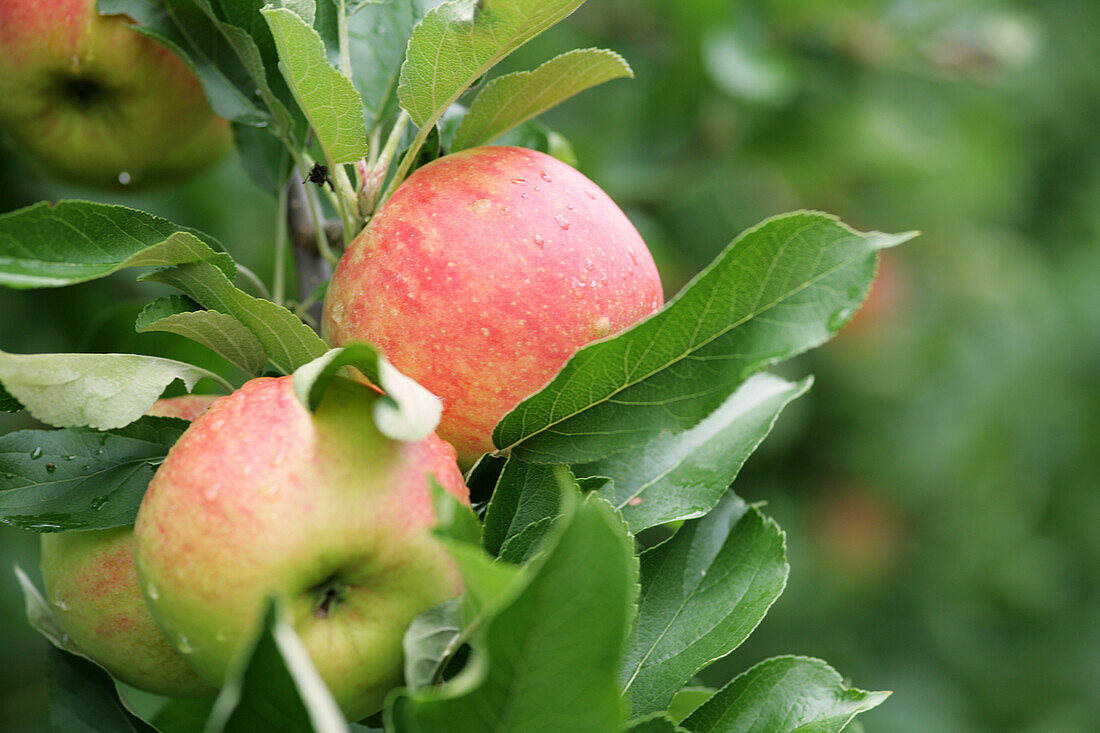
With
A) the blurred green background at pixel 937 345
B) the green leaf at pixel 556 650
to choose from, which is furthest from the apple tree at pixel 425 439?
the blurred green background at pixel 937 345

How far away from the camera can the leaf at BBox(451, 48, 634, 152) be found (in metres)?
0.73

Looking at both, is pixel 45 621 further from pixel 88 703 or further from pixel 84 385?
pixel 84 385

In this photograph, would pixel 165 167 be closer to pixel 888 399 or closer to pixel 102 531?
pixel 102 531

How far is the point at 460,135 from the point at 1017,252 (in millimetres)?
2511

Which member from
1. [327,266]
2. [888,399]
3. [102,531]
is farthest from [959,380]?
[102,531]

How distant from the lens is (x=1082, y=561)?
2.82 meters

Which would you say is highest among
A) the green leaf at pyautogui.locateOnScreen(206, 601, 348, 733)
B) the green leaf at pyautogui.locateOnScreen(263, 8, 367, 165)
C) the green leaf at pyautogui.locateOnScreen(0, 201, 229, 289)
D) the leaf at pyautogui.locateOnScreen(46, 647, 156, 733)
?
the green leaf at pyautogui.locateOnScreen(263, 8, 367, 165)

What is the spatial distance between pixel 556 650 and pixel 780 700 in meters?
0.29

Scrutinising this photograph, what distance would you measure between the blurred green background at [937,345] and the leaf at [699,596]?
4.38 feet

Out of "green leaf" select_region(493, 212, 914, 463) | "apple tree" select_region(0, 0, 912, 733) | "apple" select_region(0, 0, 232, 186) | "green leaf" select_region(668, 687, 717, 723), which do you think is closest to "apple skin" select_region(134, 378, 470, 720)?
"apple tree" select_region(0, 0, 912, 733)

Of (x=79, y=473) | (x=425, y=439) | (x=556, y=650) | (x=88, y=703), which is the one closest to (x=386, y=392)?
(x=425, y=439)

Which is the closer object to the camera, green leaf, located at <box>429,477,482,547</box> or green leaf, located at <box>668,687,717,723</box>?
green leaf, located at <box>429,477,482,547</box>

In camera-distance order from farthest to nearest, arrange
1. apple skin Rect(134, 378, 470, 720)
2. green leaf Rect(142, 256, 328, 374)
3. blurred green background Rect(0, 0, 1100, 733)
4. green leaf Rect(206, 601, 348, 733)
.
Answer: blurred green background Rect(0, 0, 1100, 733), green leaf Rect(142, 256, 328, 374), apple skin Rect(134, 378, 470, 720), green leaf Rect(206, 601, 348, 733)

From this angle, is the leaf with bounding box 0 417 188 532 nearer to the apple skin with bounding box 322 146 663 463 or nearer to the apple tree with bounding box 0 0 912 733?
the apple tree with bounding box 0 0 912 733
